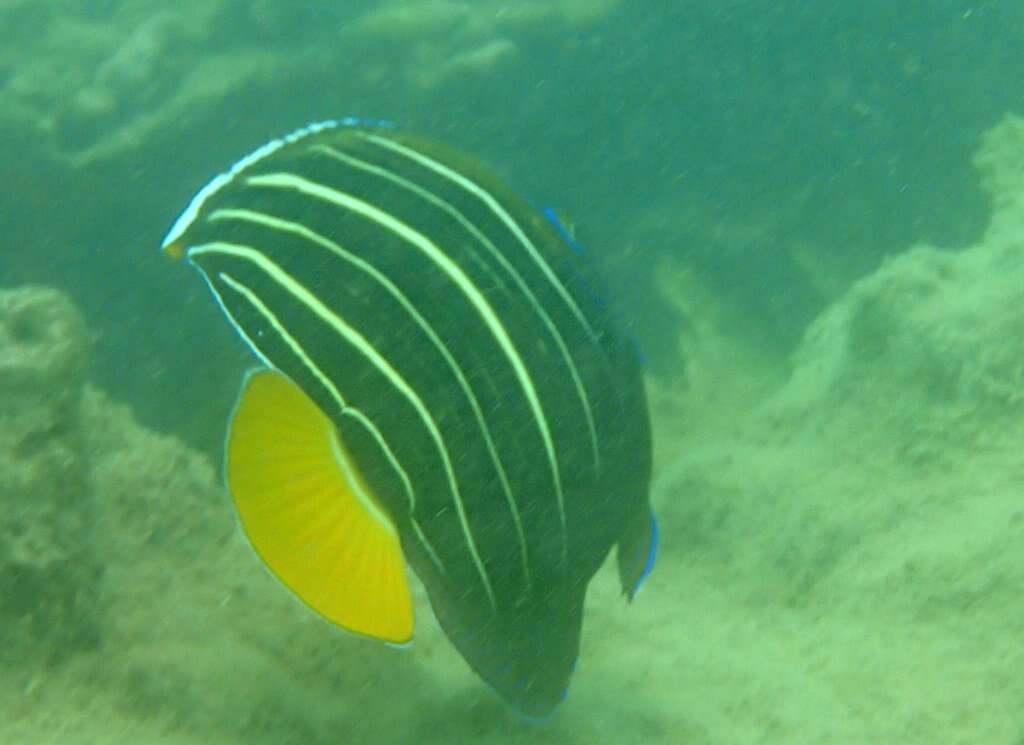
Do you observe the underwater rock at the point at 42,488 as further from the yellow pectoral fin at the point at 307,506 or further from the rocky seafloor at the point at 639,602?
the yellow pectoral fin at the point at 307,506

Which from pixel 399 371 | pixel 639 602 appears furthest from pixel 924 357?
pixel 399 371

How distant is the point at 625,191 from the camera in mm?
7133

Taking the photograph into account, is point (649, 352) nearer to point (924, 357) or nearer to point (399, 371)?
point (924, 357)

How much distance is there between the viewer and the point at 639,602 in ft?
11.0

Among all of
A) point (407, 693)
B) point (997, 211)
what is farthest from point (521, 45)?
point (407, 693)

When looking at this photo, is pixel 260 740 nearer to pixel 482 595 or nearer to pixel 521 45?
pixel 482 595

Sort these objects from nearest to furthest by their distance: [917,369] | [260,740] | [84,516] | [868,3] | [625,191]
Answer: [260,740]
[84,516]
[917,369]
[625,191]
[868,3]

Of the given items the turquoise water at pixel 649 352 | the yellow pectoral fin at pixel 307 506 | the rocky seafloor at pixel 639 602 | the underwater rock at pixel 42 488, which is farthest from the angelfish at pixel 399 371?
the underwater rock at pixel 42 488

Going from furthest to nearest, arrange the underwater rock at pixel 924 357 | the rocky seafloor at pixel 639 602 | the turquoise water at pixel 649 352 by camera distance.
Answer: the underwater rock at pixel 924 357 → the turquoise water at pixel 649 352 → the rocky seafloor at pixel 639 602

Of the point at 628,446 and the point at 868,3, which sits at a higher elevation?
the point at 868,3

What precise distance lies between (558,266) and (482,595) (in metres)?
0.51

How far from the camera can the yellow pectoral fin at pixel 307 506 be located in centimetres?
127

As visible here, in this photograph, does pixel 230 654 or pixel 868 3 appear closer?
pixel 230 654

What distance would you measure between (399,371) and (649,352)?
6098mm
